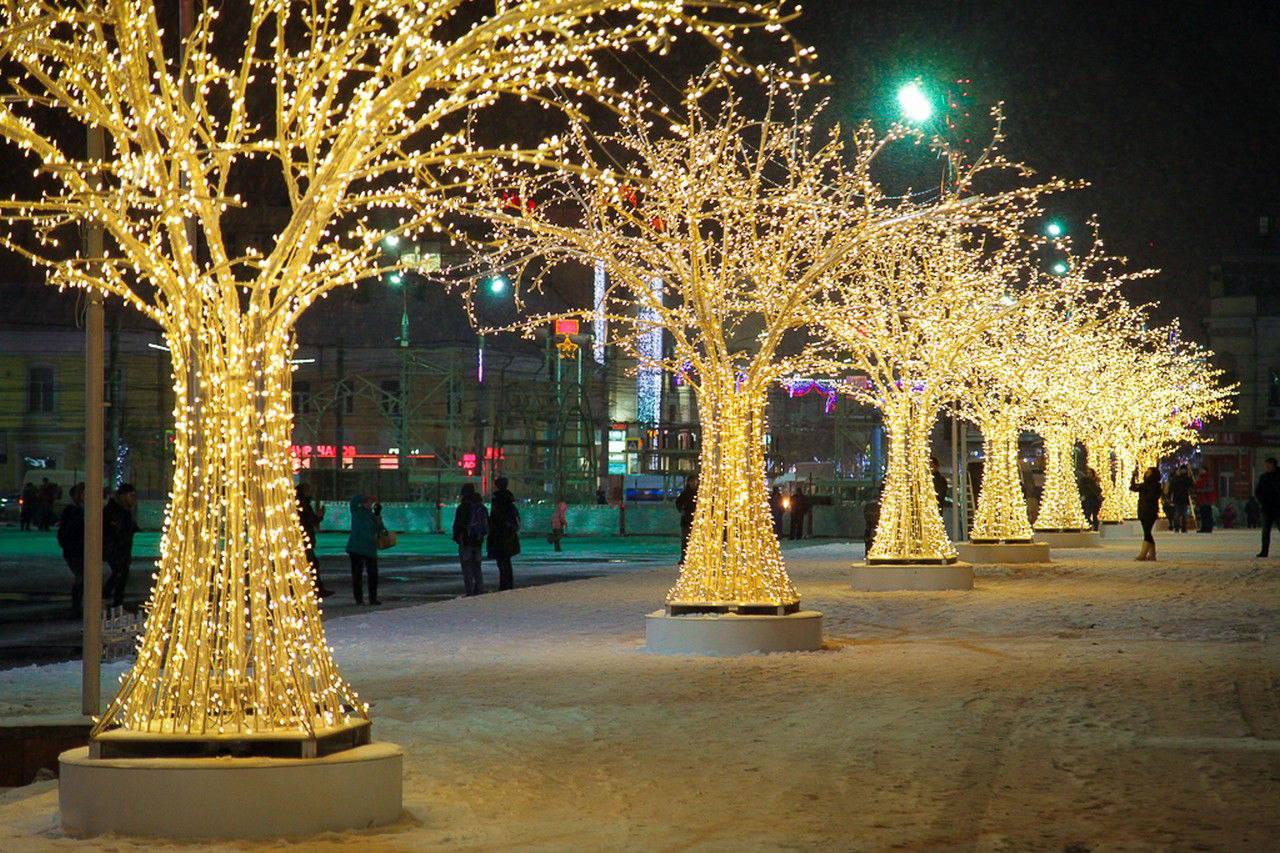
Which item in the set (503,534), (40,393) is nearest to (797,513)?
(503,534)

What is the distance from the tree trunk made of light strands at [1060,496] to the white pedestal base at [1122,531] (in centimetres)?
608

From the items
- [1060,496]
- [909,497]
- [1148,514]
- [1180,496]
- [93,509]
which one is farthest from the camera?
[1180,496]

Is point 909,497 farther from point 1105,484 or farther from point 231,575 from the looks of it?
point 1105,484

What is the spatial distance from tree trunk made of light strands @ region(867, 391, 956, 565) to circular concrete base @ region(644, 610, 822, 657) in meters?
7.75

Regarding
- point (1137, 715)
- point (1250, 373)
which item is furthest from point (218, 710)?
point (1250, 373)

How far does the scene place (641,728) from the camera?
1059 cm

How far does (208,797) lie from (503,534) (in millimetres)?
18920

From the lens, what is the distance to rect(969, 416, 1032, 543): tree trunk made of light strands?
1182 inches

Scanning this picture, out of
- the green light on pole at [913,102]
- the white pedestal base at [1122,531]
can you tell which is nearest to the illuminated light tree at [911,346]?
the green light on pole at [913,102]

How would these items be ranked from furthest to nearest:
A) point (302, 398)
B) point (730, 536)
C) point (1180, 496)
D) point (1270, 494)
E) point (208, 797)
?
point (302, 398) → point (1180, 496) → point (1270, 494) → point (730, 536) → point (208, 797)

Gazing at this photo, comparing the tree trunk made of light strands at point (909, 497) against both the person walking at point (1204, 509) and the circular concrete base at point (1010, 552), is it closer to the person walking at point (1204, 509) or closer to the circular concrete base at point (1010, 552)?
the circular concrete base at point (1010, 552)

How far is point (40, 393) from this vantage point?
73062mm

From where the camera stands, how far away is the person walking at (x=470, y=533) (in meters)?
24.6

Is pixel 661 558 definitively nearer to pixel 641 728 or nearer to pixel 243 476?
pixel 641 728
